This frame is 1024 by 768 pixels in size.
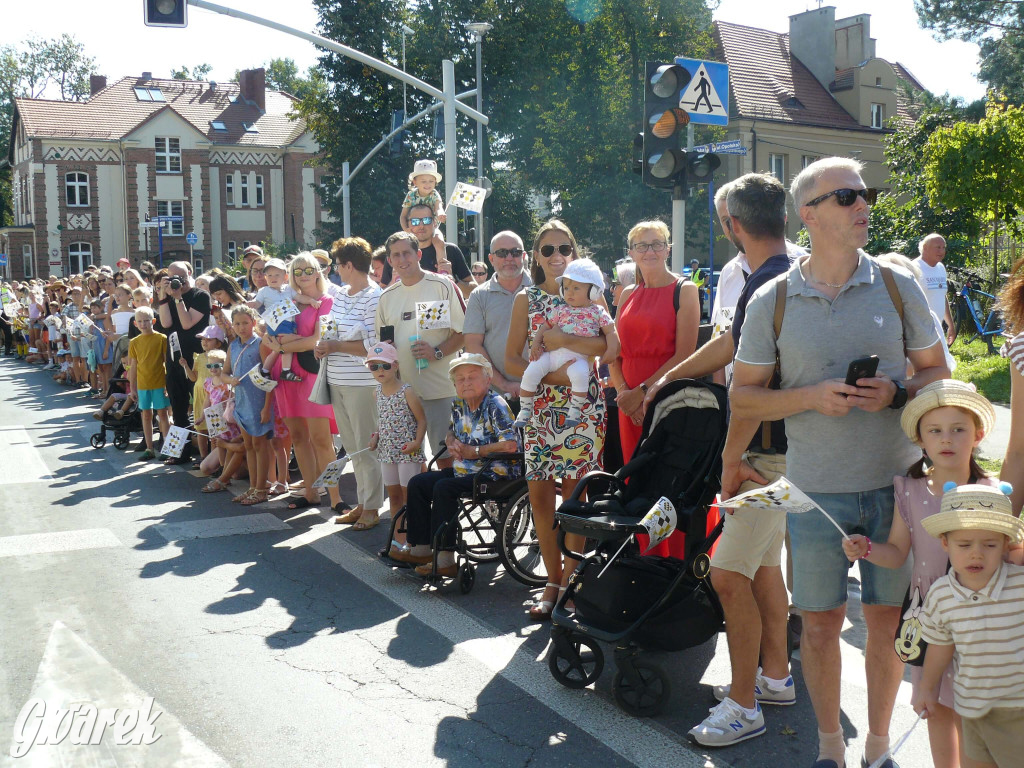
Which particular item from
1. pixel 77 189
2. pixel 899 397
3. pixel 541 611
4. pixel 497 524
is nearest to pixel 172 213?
pixel 77 189

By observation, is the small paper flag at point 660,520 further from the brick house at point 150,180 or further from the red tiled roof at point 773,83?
the brick house at point 150,180

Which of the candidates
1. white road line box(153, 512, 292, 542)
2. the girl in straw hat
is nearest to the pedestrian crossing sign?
white road line box(153, 512, 292, 542)

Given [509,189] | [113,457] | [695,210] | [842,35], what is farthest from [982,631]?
[842,35]

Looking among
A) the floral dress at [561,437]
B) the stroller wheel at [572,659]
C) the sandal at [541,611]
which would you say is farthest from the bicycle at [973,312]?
the stroller wheel at [572,659]

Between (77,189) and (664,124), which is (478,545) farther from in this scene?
(77,189)

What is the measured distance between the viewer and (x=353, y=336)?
7906 millimetres

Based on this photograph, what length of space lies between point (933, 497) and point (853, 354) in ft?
1.76

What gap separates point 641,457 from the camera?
498 centimetres

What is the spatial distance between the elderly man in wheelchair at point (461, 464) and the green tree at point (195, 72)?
88754 millimetres

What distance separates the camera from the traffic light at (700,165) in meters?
8.70

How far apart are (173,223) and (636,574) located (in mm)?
62016

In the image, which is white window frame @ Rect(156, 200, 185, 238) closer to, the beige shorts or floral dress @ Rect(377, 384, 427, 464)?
floral dress @ Rect(377, 384, 427, 464)

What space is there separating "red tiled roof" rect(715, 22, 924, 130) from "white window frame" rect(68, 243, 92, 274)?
39402 mm

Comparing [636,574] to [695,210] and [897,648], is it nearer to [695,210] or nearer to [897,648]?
[897,648]
